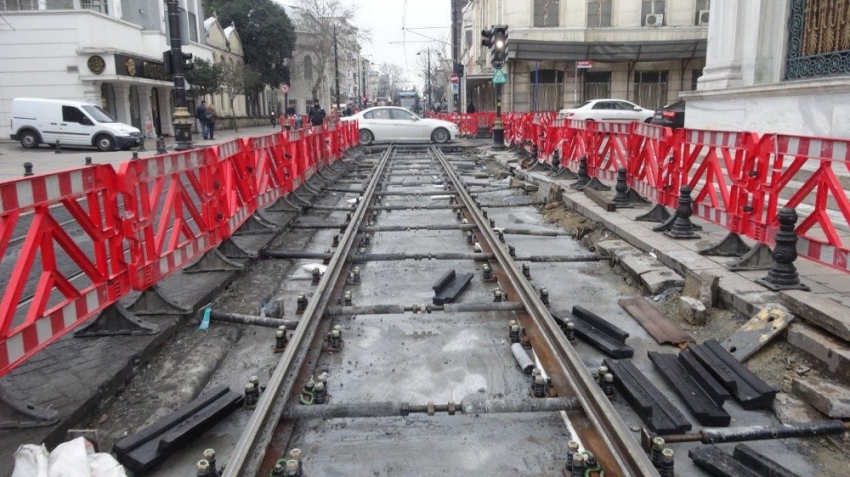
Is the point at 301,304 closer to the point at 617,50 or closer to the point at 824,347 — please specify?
the point at 824,347

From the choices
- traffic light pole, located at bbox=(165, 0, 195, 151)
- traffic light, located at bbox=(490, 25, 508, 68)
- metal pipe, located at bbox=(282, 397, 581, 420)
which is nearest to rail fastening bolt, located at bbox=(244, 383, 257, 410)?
metal pipe, located at bbox=(282, 397, 581, 420)

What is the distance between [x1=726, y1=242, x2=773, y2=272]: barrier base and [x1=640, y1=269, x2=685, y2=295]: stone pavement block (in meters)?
0.50

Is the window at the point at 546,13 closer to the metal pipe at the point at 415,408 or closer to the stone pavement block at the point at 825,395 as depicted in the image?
the stone pavement block at the point at 825,395

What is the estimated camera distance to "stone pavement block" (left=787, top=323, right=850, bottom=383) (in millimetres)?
3850

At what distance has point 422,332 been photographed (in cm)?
482

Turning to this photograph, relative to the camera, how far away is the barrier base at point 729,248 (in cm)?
629

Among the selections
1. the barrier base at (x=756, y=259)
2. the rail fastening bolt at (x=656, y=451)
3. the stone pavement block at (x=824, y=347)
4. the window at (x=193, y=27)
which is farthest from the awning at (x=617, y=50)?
the rail fastening bolt at (x=656, y=451)

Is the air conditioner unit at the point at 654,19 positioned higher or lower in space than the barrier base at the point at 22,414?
higher

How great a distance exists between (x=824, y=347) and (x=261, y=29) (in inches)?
2267

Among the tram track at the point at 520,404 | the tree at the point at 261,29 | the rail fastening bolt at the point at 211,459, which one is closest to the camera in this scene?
the rail fastening bolt at the point at 211,459

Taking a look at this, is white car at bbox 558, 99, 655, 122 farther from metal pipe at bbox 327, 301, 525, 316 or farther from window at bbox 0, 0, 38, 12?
window at bbox 0, 0, 38, 12

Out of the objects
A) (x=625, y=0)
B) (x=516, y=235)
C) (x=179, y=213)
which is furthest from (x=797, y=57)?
(x=625, y=0)

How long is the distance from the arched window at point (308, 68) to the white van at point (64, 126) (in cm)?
4990

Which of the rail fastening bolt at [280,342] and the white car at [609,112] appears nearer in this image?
the rail fastening bolt at [280,342]
